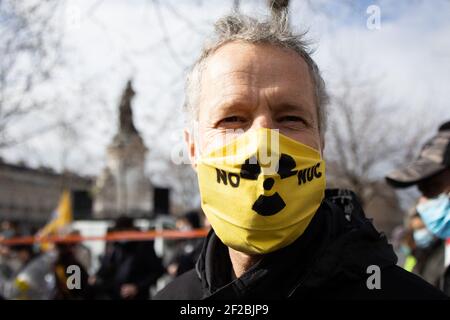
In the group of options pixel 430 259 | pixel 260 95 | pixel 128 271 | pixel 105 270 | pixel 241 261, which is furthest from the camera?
pixel 105 270

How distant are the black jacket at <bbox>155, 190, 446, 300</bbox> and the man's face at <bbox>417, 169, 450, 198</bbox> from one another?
4.87 ft

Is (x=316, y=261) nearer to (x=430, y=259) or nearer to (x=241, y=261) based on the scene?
(x=241, y=261)

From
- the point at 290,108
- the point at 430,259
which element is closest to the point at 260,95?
the point at 290,108

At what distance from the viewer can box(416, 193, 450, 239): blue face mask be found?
2936 millimetres

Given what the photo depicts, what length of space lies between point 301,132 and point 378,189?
19.7 metres

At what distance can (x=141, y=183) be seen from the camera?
1872 cm

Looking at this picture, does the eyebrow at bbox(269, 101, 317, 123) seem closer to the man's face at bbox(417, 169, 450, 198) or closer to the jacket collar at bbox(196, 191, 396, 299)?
the jacket collar at bbox(196, 191, 396, 299)

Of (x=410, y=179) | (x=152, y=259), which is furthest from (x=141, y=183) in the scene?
(x=410, y=179)

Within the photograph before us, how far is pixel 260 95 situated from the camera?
169 centimetres

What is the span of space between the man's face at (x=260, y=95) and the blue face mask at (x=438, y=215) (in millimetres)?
1456

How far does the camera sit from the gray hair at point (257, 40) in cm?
180

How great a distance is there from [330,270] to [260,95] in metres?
0.56

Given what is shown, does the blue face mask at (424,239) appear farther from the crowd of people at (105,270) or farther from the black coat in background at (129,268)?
the black coat in background at (129,268)

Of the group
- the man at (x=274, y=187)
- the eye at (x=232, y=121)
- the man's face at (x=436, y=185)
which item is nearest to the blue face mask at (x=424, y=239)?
the man's face at (x=436, y=185)
